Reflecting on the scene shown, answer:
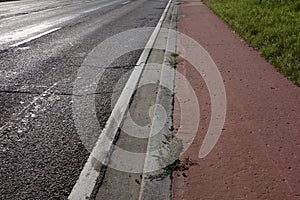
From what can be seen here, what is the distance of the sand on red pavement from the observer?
2594mm

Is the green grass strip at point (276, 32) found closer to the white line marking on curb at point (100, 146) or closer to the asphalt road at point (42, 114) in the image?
the white line marking on curb at point (100, 146)

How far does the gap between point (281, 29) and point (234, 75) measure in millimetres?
3678

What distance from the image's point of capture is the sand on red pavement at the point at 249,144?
2.59 metres

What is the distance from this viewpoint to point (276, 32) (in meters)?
8.05

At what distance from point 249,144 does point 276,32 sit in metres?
5.64

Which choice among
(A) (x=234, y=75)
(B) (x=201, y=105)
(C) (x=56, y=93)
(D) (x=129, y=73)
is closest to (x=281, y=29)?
(A) (x=234, y=75)

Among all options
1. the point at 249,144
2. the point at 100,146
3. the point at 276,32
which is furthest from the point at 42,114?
the point at 276,32

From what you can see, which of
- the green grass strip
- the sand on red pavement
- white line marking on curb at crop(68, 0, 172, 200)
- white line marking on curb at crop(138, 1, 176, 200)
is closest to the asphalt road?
white line marking on curb at crop(68, 0, 172, 200)

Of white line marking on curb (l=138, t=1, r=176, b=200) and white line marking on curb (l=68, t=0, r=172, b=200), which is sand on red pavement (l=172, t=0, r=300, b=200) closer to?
white line marking on curb (l=138, t=1, r=176, b=200)

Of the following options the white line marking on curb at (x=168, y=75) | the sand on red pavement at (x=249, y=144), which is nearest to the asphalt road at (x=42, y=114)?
the white line marking on curb at (x=168, y=75)

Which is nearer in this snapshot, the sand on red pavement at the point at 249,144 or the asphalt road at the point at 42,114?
the sand on red pavement at the point at 249,144

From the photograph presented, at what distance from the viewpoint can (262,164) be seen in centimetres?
290

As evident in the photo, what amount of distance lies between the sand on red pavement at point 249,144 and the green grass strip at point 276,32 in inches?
13.2

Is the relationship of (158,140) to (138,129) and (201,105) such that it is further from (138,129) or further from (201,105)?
(201,105)
